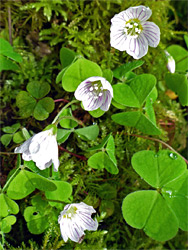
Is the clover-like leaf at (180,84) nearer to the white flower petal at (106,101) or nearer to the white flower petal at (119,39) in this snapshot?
the white flower petal at (119,39)

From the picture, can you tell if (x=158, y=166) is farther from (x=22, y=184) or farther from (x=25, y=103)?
(x=25, y=103)

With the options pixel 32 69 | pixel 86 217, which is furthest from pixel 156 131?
pixel 32 69

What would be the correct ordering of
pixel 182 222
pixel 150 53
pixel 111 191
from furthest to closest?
pixel 150 53 < pixel 111 191 < pixel 182 222

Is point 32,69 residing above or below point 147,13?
below

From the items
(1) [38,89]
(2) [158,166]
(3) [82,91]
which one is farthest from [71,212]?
(1) [38,89]

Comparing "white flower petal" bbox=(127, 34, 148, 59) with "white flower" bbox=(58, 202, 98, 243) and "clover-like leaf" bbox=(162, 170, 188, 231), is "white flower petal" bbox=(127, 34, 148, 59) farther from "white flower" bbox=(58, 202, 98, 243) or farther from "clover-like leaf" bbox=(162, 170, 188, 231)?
"white flower" bbox=(58, 202, 98, 243)

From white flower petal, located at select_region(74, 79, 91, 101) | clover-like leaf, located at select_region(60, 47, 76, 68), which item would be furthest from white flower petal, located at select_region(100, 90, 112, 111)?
clover-like leaf, located at select_region(60, 47, 76, 68)

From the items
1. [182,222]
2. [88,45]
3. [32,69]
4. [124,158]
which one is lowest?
[182,222]

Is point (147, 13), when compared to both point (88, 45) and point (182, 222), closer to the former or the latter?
point (88, 45)
